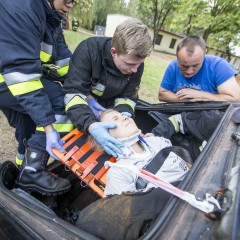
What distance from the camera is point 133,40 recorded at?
183 cm

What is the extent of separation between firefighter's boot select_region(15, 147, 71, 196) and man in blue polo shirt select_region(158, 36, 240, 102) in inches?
66.0

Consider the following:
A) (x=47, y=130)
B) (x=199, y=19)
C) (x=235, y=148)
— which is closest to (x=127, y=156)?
(x=47, y=130)

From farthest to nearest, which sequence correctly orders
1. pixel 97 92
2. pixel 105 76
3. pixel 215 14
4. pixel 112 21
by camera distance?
1. pixel 112 21
2. pixel 215 14
3. pixel 97 92
4. pixel 105 76

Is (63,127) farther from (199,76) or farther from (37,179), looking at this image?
(199,76)

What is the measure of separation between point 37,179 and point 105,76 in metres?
1.06

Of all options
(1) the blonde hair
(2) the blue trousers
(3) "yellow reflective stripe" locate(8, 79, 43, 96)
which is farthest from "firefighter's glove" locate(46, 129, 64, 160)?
(1) the blonde hair

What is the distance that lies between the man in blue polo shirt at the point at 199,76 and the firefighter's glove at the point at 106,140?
49.2 inches

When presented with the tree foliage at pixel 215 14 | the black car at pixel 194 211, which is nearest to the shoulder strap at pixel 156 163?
the black car at pixel 194 211

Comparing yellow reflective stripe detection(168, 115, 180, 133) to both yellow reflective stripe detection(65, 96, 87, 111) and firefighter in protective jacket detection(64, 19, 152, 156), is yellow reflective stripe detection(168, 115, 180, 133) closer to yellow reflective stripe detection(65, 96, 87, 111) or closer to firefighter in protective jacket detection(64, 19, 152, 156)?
firefighter in protective jacket detection(64, 19, 152, 156)

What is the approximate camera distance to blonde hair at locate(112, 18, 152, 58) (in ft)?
6.04

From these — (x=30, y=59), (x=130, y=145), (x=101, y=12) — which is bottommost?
(x=101, y=12)

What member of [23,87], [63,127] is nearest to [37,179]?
[63,127]

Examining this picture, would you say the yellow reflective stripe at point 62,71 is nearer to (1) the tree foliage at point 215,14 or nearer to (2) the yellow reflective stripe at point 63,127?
(2) the yellow reflective stripe at point 63,127

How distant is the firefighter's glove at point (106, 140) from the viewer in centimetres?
188
